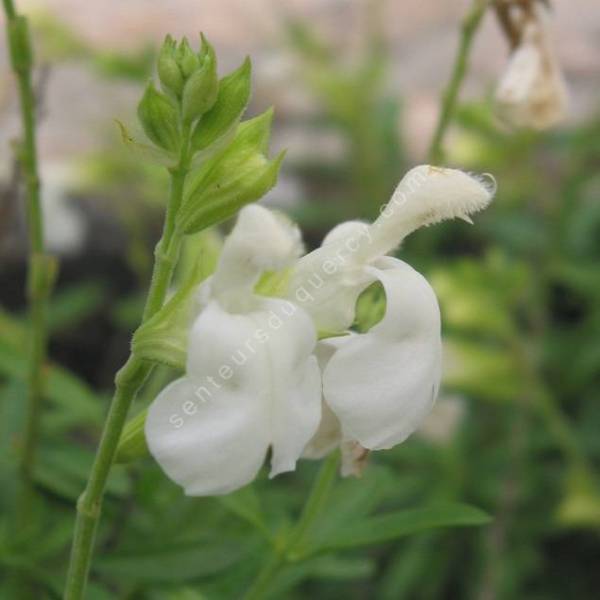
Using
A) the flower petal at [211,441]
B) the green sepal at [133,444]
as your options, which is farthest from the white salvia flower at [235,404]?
the green sepal at [133,444]

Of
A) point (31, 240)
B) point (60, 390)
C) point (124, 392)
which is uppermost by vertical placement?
point (124, 392)

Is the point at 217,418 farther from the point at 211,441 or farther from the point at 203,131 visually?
the point at 203,131

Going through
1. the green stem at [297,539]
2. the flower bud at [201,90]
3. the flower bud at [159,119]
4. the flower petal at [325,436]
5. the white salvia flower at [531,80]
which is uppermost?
the flower bud at [201,90]

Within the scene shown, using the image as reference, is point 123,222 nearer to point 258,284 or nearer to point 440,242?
point 440,242

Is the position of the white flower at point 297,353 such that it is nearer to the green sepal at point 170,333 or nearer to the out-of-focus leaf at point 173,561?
the green sepal at point 170,333

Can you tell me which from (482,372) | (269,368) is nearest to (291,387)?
(269,368)

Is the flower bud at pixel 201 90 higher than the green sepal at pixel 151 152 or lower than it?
higher

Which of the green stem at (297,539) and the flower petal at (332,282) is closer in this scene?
the flower petal at (332,282)
